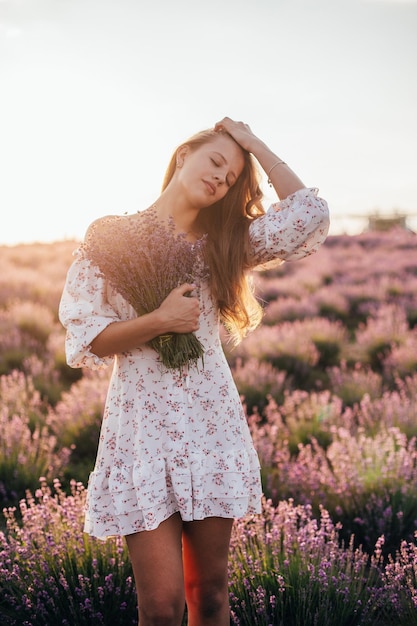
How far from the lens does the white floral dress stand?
7.34 ft

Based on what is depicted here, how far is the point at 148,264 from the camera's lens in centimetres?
229

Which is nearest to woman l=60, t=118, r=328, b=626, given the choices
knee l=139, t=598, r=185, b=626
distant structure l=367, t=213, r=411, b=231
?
knee l=139, t=598, r=185, b=626

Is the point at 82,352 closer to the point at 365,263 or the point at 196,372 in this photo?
the point at 196,372

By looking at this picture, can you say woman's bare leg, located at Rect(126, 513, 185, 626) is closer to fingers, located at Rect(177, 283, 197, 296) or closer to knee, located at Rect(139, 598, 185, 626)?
knee, located at Rect(139, 598, 185, 626)

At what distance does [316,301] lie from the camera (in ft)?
37.5

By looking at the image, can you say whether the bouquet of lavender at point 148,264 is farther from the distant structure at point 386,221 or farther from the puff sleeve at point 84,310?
the distant structure at point 386,221

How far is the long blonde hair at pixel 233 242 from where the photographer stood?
8.55 feet

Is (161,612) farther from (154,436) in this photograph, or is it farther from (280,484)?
(280,484)

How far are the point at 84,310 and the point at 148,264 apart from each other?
0.28 meters

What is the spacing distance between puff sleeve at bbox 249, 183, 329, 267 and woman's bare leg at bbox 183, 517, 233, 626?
106 centimetres

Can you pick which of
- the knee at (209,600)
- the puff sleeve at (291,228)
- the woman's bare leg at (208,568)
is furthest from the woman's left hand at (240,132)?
the knee at (209,600)

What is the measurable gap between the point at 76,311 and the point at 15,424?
298cm

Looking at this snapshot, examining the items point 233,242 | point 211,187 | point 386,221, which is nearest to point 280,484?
point 233,242

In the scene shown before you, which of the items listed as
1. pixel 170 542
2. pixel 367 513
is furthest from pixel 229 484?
pixel 367 513
